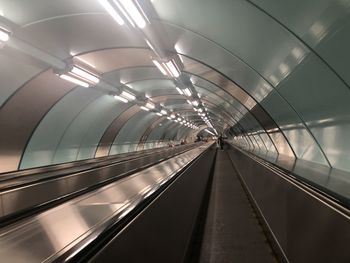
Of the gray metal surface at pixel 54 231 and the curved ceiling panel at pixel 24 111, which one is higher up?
the curved ceiling panel at pixel 24 111

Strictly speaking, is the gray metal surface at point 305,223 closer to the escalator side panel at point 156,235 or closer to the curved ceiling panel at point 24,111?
the escalator side panel at point 156,235

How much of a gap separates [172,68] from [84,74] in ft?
8.00

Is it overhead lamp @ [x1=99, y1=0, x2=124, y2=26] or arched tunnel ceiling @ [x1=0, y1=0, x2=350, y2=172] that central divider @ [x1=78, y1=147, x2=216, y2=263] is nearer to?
overhead lamp @ [x1=99, y1=0, x2=124, y2=26]

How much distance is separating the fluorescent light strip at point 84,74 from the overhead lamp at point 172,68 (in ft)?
7.34

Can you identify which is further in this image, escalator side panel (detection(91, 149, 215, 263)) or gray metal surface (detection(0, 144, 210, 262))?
escalator side panel (detection(91, 149, 215, 263))

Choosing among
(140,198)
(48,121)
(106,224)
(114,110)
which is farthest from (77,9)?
(114,110)

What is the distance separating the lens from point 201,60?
9094 millimetres

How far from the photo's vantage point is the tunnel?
8.41ft

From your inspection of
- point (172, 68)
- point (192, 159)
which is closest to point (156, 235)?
point (192, 159)

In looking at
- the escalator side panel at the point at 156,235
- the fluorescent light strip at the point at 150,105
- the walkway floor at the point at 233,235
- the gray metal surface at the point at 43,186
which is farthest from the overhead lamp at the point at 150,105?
the escalator side panel at the point at 156,235

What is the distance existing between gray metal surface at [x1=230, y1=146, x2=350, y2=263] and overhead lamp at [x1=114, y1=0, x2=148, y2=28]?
315 cm

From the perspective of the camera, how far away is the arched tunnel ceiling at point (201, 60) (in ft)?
16.3

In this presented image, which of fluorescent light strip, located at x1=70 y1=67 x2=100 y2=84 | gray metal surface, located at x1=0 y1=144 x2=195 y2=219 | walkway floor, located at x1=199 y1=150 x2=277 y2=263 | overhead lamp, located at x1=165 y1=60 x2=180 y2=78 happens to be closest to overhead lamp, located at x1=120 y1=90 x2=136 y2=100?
fluorescent light strip, located at x1=70 y1=67 x2=100 y2=84

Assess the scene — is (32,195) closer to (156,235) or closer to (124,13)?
(124,13)
